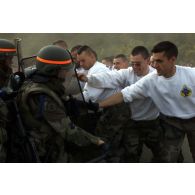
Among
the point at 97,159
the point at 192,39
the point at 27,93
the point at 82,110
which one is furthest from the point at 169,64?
the point at 192,39

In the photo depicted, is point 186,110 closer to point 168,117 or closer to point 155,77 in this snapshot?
point 168,117

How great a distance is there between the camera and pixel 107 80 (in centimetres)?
429

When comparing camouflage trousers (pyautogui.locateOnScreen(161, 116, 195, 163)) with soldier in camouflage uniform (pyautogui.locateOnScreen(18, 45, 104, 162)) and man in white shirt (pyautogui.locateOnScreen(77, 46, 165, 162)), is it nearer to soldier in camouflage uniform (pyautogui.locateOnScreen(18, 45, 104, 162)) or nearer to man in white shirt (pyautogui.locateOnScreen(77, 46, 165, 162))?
man in white shirt (pyautogui.locateOnScreen(77, 46, 165, 162))

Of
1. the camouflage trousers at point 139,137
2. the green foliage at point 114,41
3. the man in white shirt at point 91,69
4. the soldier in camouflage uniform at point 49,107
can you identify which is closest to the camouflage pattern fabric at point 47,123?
the soldier in camouflage uniform at point 49,107

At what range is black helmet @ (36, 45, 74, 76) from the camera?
300 centimetres

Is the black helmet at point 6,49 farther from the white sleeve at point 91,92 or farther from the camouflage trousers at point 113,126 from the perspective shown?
the camouflage trousers at point 113,126

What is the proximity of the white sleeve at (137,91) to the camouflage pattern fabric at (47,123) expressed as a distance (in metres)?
1.00

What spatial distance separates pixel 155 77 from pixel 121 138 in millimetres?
972

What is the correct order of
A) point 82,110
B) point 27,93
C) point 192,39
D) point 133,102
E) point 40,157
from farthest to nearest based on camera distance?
point 192,39 < point 133,102 < point 82,110 < point 40,157 < point 27,93

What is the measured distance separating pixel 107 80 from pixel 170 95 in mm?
894

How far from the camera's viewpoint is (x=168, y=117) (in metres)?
3.91

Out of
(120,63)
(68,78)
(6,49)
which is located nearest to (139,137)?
(68,78)

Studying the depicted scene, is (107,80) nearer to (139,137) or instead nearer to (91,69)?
(91,69)

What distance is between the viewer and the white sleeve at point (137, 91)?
12.6 feet
